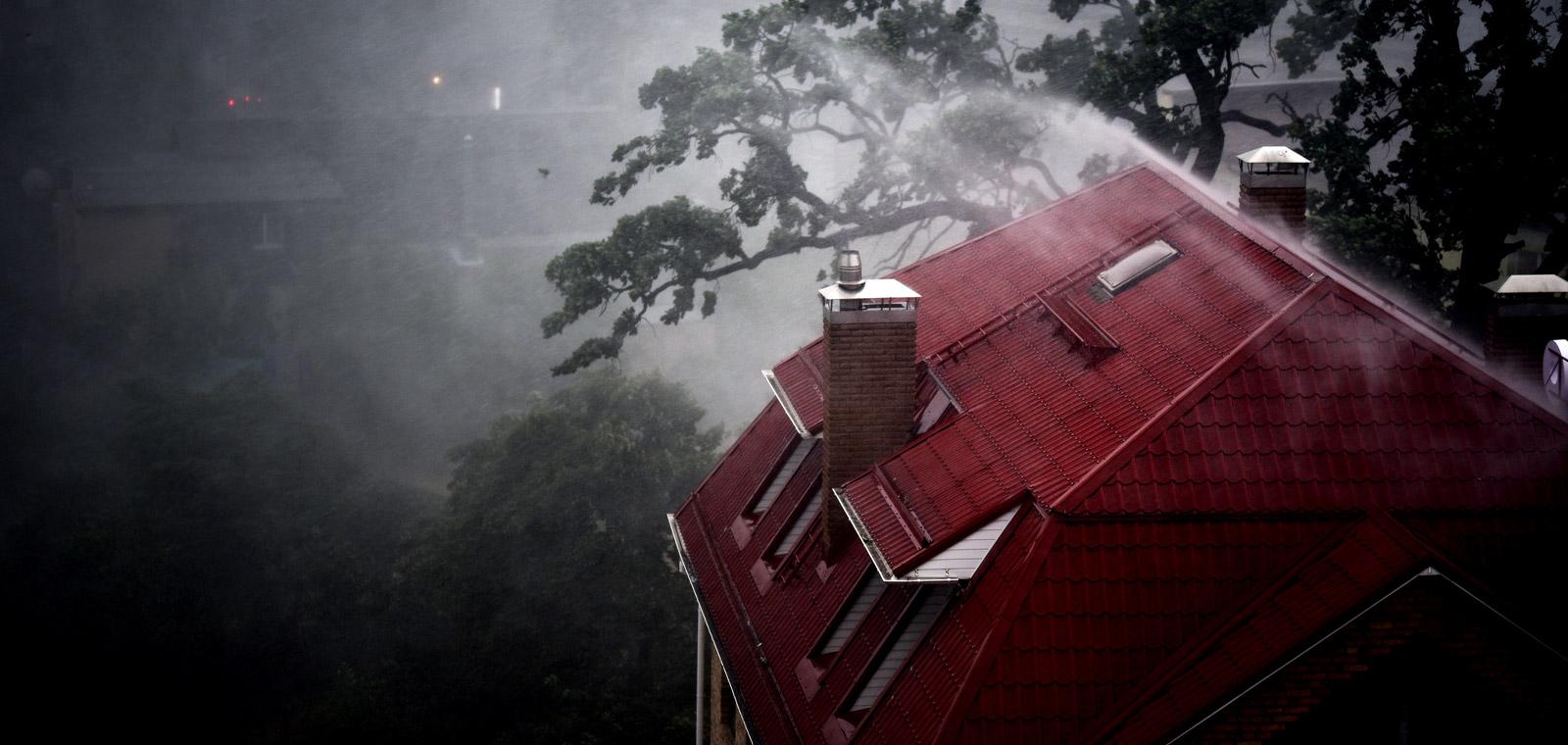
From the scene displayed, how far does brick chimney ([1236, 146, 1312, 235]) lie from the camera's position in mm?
12781

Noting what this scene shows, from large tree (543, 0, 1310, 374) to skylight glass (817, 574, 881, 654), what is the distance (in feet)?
46.4

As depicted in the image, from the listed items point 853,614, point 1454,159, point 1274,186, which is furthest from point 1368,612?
point 1454,159

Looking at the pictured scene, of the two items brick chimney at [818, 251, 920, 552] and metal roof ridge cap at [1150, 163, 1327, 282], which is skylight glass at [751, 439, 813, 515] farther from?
metal roof ridge cap at [1150, 163, 1327, 282]

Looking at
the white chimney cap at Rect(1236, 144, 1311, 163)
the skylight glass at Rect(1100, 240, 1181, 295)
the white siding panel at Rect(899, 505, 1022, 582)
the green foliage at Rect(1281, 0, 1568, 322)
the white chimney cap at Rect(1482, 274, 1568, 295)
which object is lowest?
the white siding panel at Rect(899, 505, 1022, 582)

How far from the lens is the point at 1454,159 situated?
18641 millimetres

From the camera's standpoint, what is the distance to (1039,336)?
465 inches

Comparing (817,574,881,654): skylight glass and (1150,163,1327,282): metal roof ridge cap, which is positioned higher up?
(1150,163,1327,282): metal roof ridge cap

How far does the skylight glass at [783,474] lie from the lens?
14094 mm

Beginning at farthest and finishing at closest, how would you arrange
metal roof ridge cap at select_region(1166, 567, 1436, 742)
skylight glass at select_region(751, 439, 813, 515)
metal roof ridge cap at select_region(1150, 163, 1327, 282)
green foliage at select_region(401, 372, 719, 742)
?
green foliage at select_region(401, 372, 719, 742), skylight glass at select_region(751, 439, 813, 515), metal roof ridge cap at select_region(1150, 163, 1327, 282), metal roof ridge cap at select_region(1166, 567, 1436, 742)

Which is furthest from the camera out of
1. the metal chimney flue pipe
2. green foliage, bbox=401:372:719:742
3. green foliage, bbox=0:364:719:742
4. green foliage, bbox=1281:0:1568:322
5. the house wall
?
green foliage, bbox=0:364:719:742

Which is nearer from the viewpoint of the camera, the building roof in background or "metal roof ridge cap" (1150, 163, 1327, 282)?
"metal roof ridge cap" (1150, 163, 1327, 282)

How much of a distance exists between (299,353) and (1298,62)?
51.7 metres

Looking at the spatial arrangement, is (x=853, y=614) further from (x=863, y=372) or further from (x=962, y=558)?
(x=863, y=372)

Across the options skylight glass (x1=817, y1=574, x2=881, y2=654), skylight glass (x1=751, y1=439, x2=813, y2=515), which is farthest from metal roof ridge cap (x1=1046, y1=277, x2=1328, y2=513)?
skylight glass (x1=751, y1=439, x2=813, y2=515)
